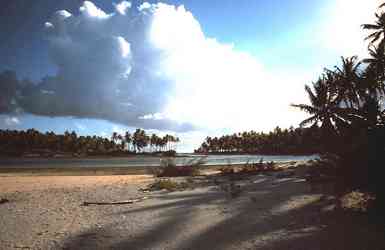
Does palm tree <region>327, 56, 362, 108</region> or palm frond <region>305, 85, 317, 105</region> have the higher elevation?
palm frond <region>305, 85, 317, 105</region>

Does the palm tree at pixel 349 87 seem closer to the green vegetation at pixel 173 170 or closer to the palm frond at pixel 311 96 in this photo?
the green vegetation at pixel 173 170

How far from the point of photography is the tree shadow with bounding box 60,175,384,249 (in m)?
5.04

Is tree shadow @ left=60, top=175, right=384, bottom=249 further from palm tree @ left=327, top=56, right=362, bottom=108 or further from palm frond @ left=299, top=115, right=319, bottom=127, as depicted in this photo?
palm frond @ left=299, top=115, right=319, bottom=127

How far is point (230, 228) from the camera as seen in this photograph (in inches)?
236

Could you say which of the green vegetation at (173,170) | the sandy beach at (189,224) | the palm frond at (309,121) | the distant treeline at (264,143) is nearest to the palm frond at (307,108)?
the palm frond at (309,121)

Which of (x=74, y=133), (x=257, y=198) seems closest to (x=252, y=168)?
(x=257, y=198)

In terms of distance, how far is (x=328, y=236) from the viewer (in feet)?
17.8

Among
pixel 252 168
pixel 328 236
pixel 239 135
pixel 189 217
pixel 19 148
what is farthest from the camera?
pixel 239 135

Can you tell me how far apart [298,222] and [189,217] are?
90.8 inches

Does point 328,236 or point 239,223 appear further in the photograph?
point 239,223

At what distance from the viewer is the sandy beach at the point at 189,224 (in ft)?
16.8

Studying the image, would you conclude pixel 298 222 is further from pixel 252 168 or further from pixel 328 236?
pixel 252 168

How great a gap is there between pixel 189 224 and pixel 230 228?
0.86 metres

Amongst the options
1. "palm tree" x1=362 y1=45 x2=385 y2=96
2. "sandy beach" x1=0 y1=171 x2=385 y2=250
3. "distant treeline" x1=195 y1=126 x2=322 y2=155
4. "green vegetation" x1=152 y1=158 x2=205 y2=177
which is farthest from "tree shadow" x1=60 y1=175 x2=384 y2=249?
"distant treeline" x1=195 y1=126 x2=322 y2=155
